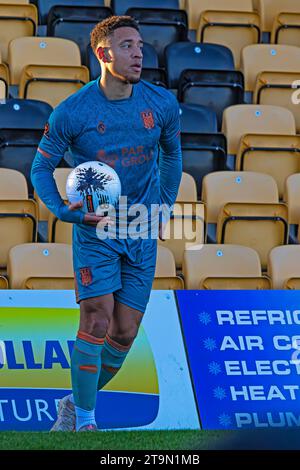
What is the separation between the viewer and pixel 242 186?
1012cm

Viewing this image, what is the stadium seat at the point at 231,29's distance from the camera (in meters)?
12.1

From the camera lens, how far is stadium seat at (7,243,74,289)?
8.71m

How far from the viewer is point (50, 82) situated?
422 inches

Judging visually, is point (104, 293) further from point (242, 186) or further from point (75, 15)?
point (75, 15)

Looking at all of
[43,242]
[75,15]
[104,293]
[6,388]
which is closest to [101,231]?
[104,293]

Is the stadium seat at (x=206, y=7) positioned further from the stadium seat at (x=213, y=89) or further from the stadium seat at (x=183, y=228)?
the stadium seat at (x=183, y=228)

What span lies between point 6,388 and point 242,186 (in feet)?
11.3

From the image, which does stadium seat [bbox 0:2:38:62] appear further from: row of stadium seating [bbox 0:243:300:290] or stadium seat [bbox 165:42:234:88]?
row of stadium seating [bbox 0:243:300:290]

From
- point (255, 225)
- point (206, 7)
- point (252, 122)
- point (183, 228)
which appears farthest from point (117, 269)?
point (206, 7)

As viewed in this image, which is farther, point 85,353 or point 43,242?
point 43,242

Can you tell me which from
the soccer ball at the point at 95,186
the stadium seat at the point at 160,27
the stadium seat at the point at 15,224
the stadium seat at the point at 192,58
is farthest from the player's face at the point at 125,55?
the stadium seat at the point at 160,27

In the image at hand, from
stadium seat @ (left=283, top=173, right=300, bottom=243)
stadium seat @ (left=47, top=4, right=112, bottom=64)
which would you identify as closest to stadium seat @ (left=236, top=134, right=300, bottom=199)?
stadium seat @ (left=283, top=173, right=300, bottom=243)

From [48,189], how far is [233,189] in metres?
3.82
